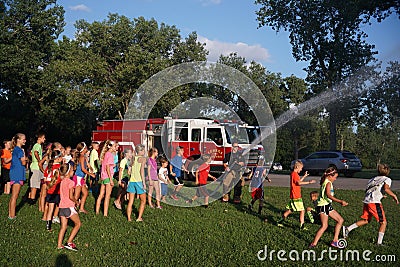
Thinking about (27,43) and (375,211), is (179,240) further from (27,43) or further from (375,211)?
(27,43)

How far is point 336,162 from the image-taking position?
2730 centimetres

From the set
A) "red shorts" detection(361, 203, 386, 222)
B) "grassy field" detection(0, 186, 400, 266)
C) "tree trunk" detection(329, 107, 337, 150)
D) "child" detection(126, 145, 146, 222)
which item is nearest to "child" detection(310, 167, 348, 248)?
"grassy field" detection(0, 186, 400, 266)

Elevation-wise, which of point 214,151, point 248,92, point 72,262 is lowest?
point 72,262

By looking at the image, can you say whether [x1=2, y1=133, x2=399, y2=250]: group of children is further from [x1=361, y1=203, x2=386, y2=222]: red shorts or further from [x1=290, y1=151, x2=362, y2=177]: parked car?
[x1=290, y1=151, x2=362, y2=177]: parked car

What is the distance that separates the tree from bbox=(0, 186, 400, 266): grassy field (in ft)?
68.6

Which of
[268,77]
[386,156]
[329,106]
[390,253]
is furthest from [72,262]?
[386,156]

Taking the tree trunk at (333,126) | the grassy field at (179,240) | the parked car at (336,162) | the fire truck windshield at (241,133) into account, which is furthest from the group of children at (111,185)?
the tree trunk at (333,126)

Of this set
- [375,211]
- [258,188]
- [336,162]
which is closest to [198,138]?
Answer: [258,188]

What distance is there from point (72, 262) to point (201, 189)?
6.98 metres

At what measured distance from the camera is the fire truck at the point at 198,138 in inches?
781

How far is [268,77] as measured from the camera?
47.0 m

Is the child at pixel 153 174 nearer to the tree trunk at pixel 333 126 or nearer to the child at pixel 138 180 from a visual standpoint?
the child at pixel 138 180

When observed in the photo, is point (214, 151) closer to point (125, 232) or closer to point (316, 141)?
point (125, 232)

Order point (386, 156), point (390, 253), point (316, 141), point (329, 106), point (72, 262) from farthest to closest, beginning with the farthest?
point (386, 156)
point (316, 141)
point (329, 106)
point (390, 253)
point (72, 262)
